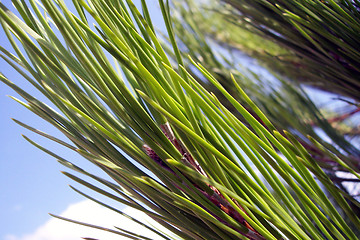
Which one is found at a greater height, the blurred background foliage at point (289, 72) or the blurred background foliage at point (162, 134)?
the blurred background foliage at point (289, 72)

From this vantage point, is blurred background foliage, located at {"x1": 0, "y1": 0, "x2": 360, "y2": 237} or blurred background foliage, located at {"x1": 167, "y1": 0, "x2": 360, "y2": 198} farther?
blurred background foliage, located at {"x1": 167, "y1": 0, "x2": 360, "y2": 198}

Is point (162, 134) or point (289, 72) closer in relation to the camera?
A: point (162, 134)

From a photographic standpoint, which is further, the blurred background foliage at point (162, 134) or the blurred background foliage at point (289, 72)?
the blurred background foliage at point (289, 72)

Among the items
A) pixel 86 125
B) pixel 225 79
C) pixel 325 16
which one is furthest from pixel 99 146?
pixel 225 79

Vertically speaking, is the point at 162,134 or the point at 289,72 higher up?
the point at 289,72

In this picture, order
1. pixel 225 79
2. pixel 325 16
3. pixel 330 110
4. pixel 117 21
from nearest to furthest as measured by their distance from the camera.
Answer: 1. pixel 117 21
2. pixel 325 16
3. pixel 225 79
4. pixel 330 110

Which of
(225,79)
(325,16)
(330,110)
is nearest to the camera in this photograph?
(325,16)

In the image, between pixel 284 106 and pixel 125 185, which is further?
pixel 284 106

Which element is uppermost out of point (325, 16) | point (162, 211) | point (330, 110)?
point (330, 110)

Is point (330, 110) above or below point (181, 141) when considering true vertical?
above

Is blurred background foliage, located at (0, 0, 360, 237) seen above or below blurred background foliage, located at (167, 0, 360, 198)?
below

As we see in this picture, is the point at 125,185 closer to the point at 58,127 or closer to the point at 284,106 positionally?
the point at 58,127
